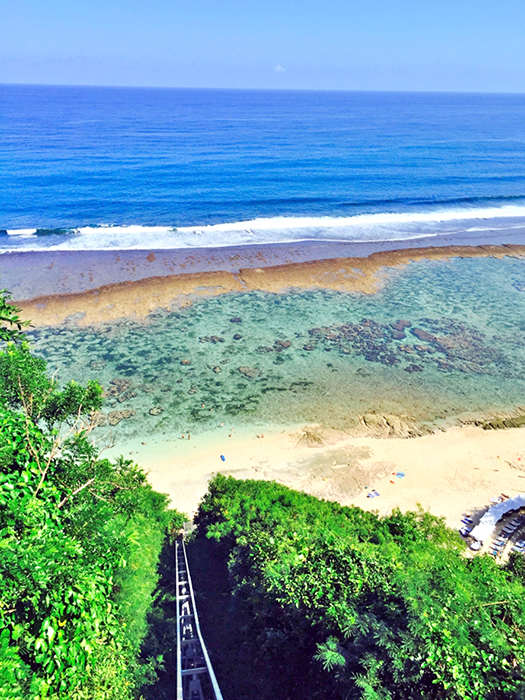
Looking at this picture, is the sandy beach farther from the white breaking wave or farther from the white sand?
the white breaking wave

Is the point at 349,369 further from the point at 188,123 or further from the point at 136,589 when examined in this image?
the point at 188,123

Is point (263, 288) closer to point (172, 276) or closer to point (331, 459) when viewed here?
point (172, 276)

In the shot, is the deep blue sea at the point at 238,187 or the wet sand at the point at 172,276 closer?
the wet sand at the point at 172,276

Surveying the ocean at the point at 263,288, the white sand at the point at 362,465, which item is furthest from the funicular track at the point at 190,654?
the ocean at the point at 263,288

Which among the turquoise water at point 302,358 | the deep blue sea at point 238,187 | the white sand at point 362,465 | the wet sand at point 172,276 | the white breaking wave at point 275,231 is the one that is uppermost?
the deep blue sea at point 238,187

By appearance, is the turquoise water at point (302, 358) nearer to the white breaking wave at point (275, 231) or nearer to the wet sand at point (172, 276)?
the wet sand at point (172, 276)

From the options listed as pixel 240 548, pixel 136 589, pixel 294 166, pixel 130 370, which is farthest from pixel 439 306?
pixel 294 166

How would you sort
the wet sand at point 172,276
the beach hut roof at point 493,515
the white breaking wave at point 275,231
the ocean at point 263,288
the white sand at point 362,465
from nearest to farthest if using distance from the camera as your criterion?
the beach hut roof at point 493,515
the white sand at point 362,465
the ocean at point 263,288
the wet sand at point 172,276
the white breaking wave at point 275,231

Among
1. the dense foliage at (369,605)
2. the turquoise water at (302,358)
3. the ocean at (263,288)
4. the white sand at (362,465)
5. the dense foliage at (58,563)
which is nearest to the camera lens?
the dense foliage at (58,563)
